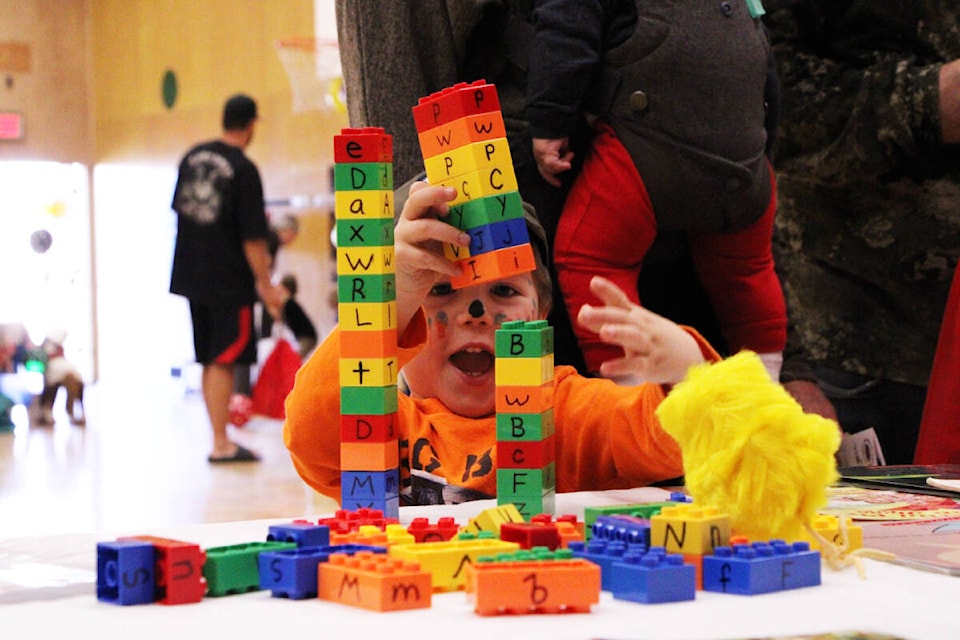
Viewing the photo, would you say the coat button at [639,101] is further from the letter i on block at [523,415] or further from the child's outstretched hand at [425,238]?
the letter i on block at [523,415]

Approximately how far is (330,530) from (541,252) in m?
0.77

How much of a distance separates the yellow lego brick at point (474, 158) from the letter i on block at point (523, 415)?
0.15 m

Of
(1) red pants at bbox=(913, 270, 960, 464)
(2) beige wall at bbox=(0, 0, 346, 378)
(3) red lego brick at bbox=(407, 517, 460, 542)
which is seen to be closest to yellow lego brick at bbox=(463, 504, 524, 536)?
(3) red lego brick at bbox=(407, 517, 460, 542)

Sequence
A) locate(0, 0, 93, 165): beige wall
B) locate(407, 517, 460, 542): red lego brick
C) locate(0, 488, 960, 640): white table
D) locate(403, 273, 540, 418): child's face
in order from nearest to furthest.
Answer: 1. locate(0, 488, 960, 640): white table
2. locate(407, 517, 460, 542): red lego brick
3. locate(403, 273, 540, 418): child's face
4. locate(0, 0, 93, 165): beige wall

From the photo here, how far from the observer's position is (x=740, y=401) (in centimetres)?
90

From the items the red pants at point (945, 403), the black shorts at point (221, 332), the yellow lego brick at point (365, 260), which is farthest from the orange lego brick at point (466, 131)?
the black shorts at point (221, 332)

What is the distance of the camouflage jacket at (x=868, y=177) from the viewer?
6.42 feet

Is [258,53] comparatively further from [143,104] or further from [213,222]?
[213,222]

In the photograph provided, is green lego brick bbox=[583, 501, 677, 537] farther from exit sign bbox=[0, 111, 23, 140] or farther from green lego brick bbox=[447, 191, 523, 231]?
exit sign bbox=[0, 111, 23, 140]

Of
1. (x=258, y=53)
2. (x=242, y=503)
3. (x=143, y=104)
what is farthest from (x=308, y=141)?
(x=242, y=503)

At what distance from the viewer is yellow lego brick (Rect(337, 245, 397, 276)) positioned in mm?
1081

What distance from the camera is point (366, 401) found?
1.09 m

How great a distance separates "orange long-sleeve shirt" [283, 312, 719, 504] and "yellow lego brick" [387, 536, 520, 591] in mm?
424

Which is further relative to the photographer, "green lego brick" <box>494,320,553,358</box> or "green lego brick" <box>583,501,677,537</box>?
"green lego brick" <box>494,320,553,358</box>
